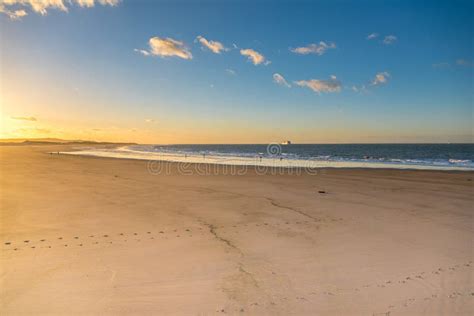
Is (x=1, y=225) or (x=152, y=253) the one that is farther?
(x=1, y=225)

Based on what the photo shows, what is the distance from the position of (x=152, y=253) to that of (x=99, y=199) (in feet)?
19.6

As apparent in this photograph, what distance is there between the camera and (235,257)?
5273 mm

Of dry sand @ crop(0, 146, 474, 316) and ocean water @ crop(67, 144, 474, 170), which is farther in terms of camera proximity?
ocean water @ crop(67, 144, 474, 170)

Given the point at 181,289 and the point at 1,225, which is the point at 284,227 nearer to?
the point at 181,289

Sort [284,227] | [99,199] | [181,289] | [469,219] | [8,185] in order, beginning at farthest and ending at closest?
[8,185]
[99,199]
[469,219]
[284,227]
[181,289]

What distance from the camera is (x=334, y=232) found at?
677cm

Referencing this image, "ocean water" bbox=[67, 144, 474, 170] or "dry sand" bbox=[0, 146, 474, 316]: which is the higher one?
"ocean water" bbox=[67, 144, 474, 170]

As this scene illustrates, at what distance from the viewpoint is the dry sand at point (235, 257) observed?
3865 mm

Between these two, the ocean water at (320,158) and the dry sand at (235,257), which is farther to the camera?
the ocean water at (320,158)

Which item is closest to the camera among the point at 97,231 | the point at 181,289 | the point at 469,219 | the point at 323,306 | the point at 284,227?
the point at 323,306

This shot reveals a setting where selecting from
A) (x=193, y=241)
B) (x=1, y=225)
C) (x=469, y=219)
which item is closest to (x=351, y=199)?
(x=469, y=219)

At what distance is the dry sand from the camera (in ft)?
12.7

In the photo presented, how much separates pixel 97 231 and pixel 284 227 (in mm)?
4237

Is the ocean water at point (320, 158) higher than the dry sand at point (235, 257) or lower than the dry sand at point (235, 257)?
higher
